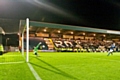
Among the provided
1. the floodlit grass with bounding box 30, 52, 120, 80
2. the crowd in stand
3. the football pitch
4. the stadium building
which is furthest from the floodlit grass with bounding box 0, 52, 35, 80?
the crowd in stand

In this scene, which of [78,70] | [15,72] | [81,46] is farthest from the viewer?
[81,46]

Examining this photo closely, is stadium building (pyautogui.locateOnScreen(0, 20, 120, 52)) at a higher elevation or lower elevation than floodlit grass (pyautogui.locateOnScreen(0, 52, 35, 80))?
higher

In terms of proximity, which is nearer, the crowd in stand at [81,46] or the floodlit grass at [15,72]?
the floodlit grass at [15,72]

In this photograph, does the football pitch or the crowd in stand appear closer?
the football pitch

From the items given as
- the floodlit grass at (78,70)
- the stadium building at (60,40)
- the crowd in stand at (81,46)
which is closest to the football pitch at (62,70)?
the floodlit grass at (78,70)

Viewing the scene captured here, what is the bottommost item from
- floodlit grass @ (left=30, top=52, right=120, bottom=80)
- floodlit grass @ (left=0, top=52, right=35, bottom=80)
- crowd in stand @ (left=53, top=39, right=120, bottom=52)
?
floodlit grass @ (left=30, top=52, right=120, bottom=80)

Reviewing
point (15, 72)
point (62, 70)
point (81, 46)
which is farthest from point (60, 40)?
point (15, 72)

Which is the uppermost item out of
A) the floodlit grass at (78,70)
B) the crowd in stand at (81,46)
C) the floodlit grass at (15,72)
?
the crowd in stand at (81,46)

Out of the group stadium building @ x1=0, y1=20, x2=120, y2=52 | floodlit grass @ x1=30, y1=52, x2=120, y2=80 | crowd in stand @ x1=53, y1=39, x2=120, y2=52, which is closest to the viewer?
floodlit grass @ x1=30, y1=52, x2=120, y2=80

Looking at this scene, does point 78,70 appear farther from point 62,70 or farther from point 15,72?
point 15,72

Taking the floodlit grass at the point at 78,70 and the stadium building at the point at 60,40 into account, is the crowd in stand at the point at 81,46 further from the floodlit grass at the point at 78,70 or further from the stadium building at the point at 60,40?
the floodlit grass at the point at 78,70

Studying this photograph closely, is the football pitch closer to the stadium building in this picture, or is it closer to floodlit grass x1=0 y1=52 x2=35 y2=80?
floodlit grass x1=0 y1=52 x2=35 y2=80

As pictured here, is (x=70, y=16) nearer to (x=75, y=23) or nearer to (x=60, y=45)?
(x=75, y=23)

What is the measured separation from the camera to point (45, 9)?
42.9 metres
